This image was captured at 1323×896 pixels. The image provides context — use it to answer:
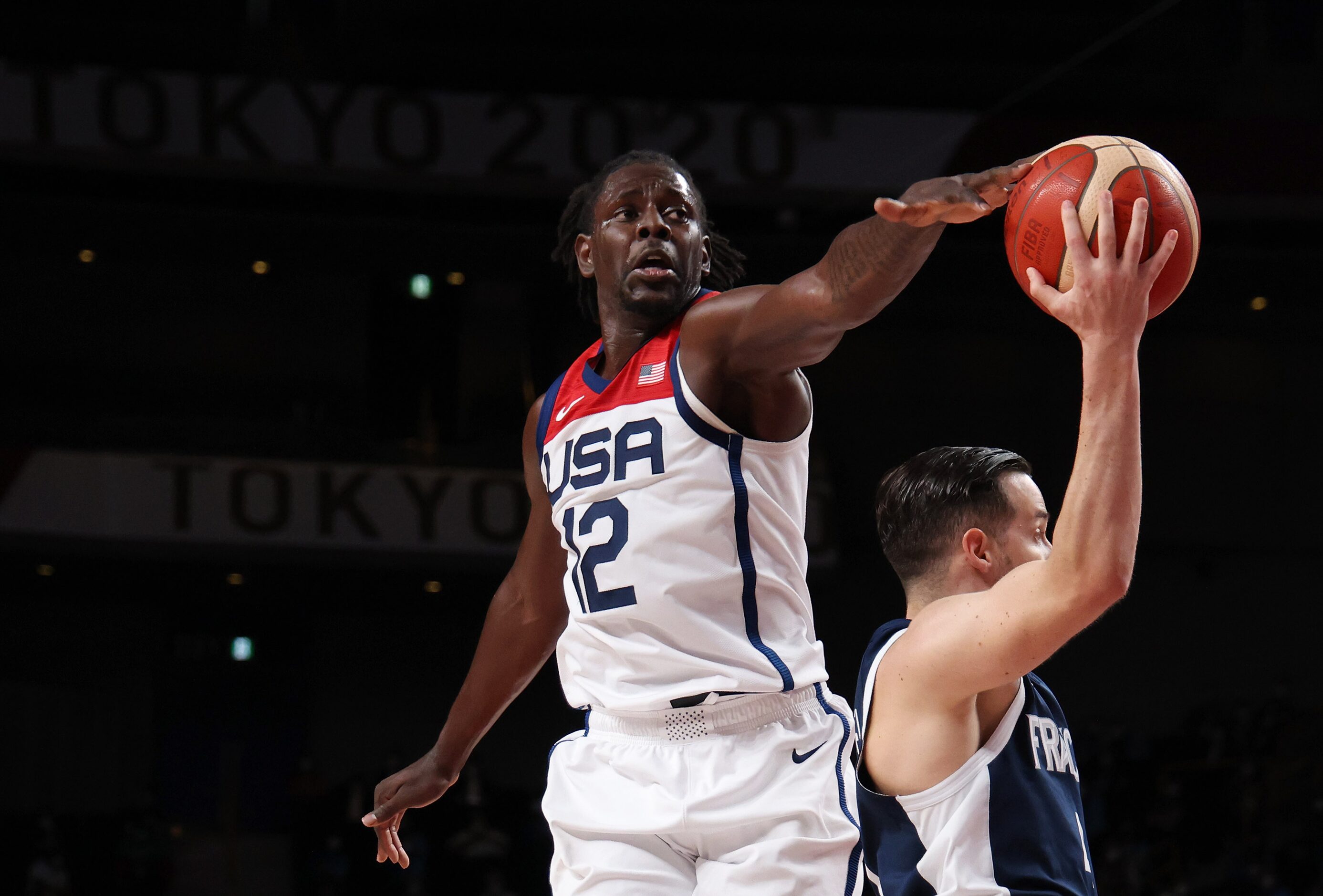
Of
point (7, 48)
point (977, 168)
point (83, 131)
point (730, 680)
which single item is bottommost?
point (730, 680)

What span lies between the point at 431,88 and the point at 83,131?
2.97m

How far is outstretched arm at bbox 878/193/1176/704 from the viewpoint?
1793 millimetres

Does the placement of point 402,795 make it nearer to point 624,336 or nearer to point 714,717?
point 714,717

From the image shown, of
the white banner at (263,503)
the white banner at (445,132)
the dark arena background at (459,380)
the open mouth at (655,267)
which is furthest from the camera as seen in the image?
the white banner at (263,503)

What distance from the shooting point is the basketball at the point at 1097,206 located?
209 centimetres

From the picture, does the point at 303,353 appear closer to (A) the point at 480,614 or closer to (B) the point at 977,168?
(A) the point at 480,614

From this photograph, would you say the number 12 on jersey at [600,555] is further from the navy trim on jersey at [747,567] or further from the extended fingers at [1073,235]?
the extended fingers at [1073,235]

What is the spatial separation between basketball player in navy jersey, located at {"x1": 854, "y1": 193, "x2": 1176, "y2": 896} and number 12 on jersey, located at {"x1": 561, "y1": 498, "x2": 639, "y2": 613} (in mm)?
484

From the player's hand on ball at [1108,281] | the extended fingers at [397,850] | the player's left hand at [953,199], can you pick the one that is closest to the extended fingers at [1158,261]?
the player's hand on ball at [1108,281]

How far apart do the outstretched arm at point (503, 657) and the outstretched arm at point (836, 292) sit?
0.71 metres

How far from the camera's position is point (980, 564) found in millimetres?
2479

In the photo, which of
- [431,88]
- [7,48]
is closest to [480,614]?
[431,88]

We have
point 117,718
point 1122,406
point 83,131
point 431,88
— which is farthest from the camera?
point 117,718

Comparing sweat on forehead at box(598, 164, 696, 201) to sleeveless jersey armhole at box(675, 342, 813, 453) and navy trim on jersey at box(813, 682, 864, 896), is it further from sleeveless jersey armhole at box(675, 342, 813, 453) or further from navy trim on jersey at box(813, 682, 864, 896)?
navy trim on jersey at box(813, 682, 864, 896)
